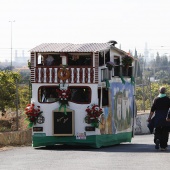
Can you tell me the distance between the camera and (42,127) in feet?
92.7

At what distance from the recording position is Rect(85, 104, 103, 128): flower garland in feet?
91.4

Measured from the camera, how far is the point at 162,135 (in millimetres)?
25797

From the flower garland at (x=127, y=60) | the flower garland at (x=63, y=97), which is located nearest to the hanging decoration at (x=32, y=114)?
the flower garland at (x=63, y=97)

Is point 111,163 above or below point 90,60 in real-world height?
below

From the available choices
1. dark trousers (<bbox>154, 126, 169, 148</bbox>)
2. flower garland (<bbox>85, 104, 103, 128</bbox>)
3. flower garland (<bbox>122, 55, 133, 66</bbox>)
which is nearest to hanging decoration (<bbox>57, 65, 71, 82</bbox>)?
flower garland (<bbox>85, 104, 103, 128</bbox>)

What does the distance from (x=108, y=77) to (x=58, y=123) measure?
8.66ft

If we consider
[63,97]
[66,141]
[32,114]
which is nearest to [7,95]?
[32,114]

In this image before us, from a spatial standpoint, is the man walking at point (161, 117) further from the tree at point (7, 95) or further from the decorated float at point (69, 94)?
the tree at point (7, 95)

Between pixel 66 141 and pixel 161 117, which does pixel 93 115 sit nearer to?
pixel 66 141

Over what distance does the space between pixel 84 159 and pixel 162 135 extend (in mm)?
4249

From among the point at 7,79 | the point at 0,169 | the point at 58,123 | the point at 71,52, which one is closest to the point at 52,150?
the point at 58,123

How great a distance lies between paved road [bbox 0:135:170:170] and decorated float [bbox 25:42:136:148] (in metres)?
0.77

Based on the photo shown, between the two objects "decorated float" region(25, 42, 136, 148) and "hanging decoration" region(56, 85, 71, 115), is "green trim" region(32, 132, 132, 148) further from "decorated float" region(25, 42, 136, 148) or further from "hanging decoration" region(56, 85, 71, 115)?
"hanging decoration" region(56, 85, 71, 115)

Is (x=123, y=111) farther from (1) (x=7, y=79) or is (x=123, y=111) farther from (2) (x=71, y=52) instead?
(1) (x=7, y=79)
